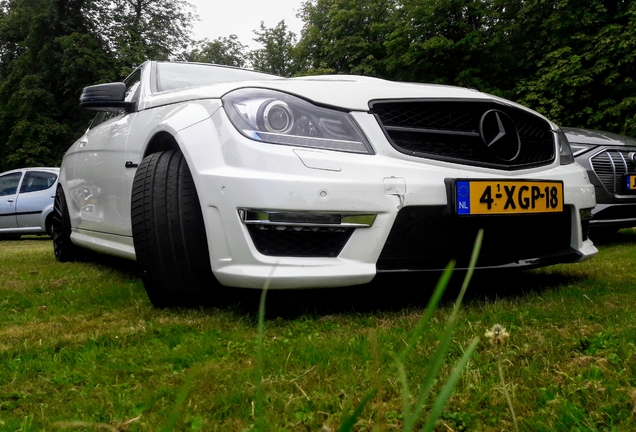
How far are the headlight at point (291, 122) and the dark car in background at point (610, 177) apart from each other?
3124 mm

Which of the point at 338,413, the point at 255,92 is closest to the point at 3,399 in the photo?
the point at 338,413

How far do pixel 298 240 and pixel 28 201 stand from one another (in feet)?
32.3

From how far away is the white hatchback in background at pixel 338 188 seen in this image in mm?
2070

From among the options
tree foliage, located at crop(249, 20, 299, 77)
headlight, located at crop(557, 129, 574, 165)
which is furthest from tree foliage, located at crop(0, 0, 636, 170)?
headlight, located at crop(557, 129, 574, 165)

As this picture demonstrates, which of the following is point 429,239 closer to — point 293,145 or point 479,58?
point 293,145

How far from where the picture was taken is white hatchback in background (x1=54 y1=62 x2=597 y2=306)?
2.07 metres

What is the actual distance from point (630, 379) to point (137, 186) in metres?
1.91

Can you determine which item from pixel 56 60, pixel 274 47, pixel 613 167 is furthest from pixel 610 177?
pixel 274 47

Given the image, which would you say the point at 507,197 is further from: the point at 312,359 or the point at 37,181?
the point at 37,181

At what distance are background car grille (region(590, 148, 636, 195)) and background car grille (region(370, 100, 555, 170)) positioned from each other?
2431mm

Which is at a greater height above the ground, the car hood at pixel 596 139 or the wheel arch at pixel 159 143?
the wheel arch at pixel 159 143

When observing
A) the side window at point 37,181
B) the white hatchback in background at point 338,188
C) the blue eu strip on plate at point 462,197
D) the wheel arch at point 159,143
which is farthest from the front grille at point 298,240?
the side window at point 37,181

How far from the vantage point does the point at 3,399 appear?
1.46 m

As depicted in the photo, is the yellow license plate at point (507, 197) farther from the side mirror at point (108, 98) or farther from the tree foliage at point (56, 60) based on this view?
the tree foliage at point (56, 60)
